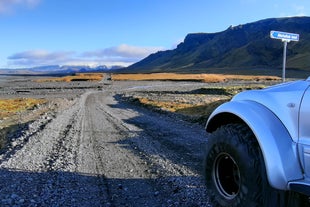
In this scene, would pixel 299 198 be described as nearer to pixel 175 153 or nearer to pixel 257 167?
pixel 257 167

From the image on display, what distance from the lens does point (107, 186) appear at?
22.1 feet

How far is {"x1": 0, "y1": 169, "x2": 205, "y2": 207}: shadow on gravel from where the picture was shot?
5.83 meters

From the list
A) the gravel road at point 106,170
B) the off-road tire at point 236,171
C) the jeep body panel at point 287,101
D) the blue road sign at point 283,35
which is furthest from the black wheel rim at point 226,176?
the blue road sign at point 283,35

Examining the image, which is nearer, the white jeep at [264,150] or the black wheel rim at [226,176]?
the white jeep at [264,150]

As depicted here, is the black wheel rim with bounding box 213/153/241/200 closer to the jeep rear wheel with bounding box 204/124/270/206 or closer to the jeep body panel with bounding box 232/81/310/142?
the jeep rear wheel with bounding box 204/124/270/206

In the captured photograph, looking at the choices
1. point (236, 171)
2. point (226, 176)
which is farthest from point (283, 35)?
point (236, 171)

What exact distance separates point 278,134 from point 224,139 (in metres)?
0.77

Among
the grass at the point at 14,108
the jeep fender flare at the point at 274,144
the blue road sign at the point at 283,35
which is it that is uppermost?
the blue road sign at the point at 283,35

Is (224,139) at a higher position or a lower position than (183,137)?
higher

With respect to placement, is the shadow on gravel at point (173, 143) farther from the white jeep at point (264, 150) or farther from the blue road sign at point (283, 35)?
the white jeep at point (264, 150)

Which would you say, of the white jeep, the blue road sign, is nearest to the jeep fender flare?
the white jeep

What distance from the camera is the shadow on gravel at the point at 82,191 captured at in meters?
5.83

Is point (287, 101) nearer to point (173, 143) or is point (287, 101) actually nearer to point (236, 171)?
point (236, 171)

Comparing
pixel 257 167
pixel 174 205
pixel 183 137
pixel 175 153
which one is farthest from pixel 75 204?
pixel 183 137
